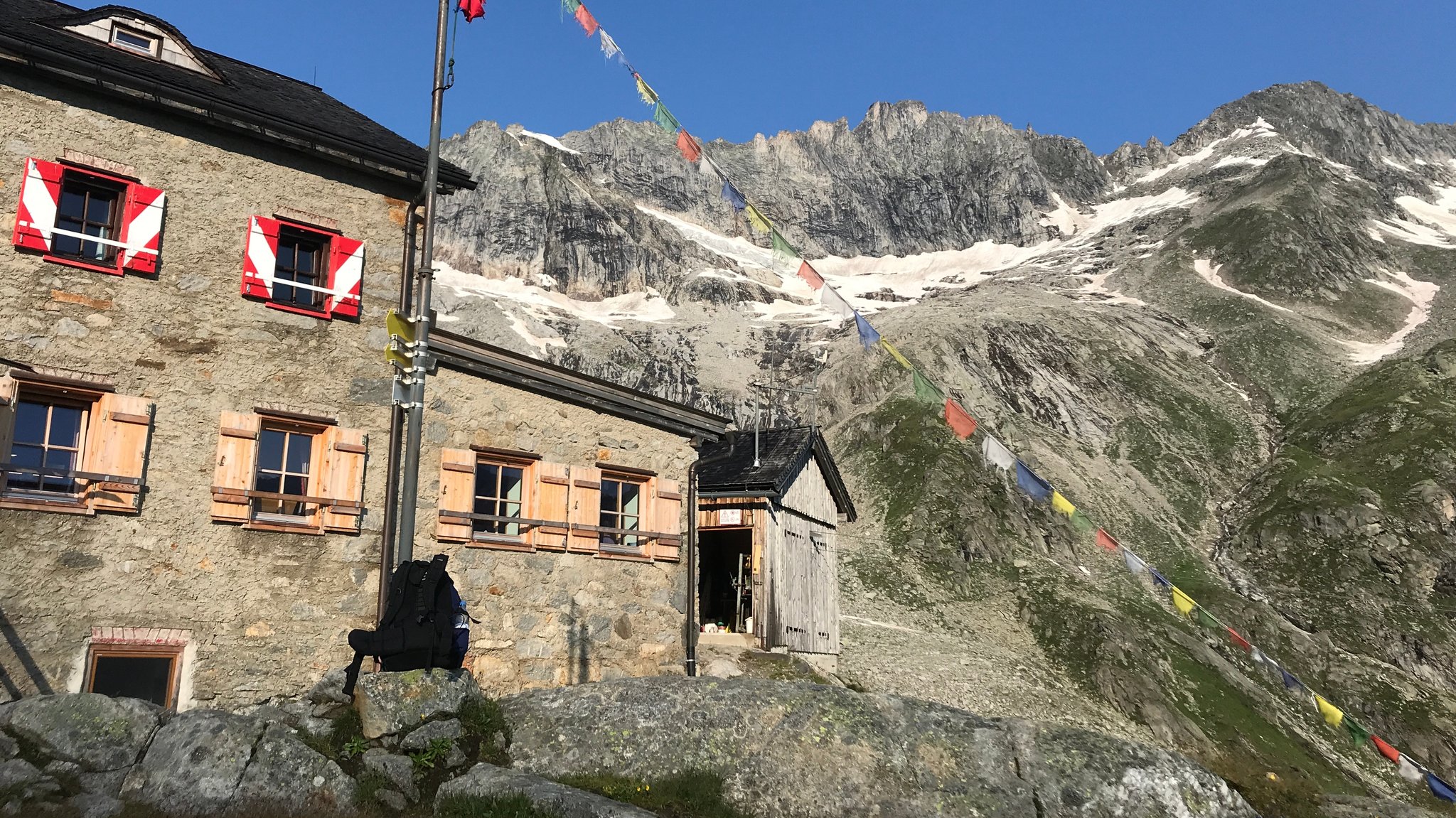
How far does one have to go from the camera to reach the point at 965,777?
33.6ft

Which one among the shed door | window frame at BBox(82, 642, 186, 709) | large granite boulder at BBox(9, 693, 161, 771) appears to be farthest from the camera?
the shed door

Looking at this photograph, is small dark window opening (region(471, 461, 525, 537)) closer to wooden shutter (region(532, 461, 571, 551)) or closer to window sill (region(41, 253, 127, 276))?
wooden shutter (region(532, 461, 571, 551))

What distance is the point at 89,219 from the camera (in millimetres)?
13141

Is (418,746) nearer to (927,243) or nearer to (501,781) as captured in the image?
(501,781)

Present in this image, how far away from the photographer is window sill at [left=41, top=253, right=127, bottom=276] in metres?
12.5

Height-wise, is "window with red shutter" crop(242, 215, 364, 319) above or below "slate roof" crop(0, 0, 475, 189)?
below

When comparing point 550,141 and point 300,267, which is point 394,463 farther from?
point 550,141

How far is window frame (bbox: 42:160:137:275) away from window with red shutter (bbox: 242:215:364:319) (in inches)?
59.1

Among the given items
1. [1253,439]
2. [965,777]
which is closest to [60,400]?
[965,777]

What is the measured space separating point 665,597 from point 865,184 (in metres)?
161

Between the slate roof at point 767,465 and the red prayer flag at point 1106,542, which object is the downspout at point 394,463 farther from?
the red prayer flag at point 1106,542

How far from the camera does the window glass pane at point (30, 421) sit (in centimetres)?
1215

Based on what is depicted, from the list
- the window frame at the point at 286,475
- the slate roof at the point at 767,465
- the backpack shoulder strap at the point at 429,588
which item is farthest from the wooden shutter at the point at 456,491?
the slate roof at the point at 767,465

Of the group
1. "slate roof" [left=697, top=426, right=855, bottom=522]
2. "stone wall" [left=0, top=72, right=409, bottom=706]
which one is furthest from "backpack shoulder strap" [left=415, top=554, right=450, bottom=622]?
"slate roof" [left=697, top=426, right=855, bottom=522]
